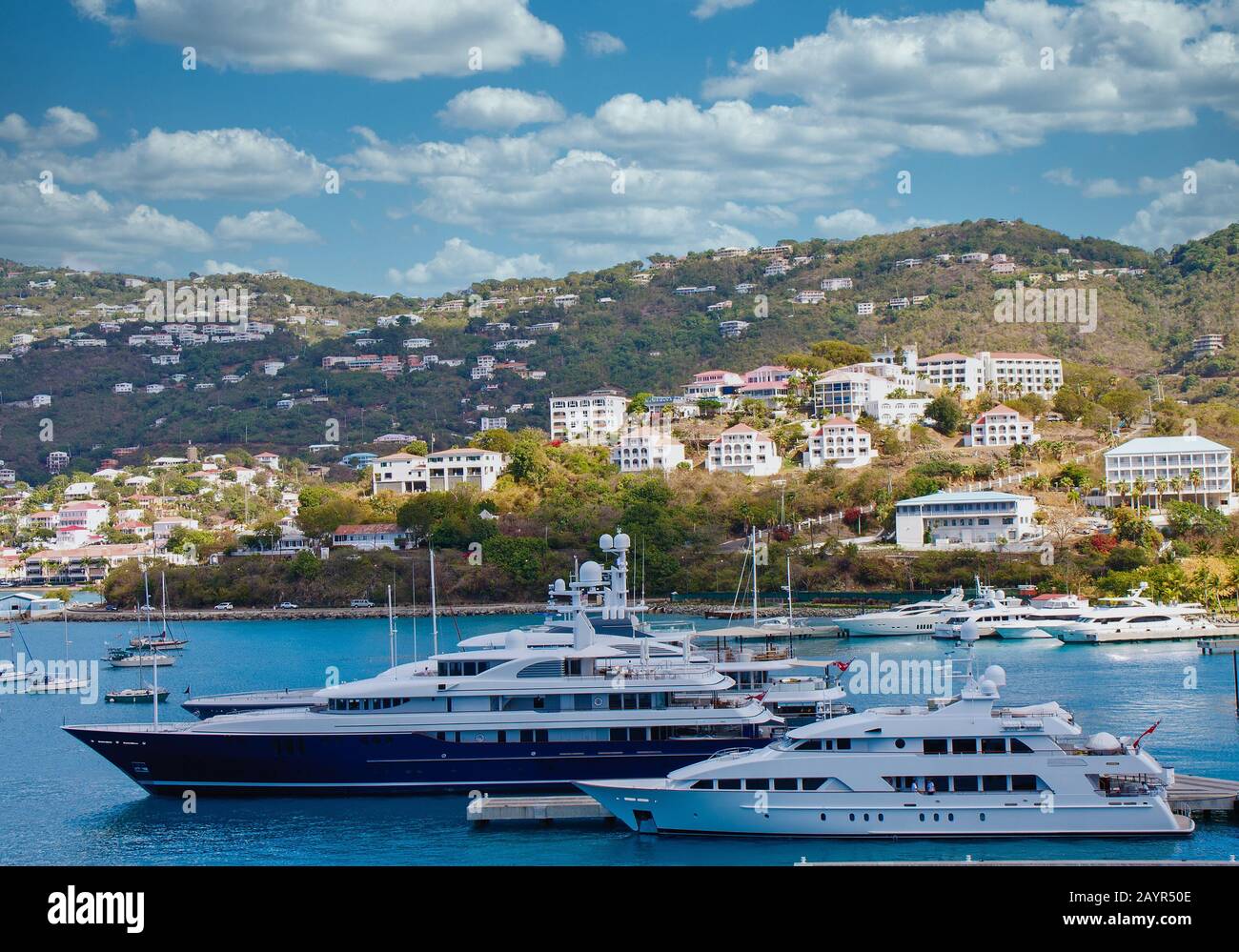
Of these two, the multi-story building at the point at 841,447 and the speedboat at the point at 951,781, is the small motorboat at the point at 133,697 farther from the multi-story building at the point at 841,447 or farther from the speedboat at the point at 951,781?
the multi-story building at the point at 841,447

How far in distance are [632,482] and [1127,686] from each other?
20783mm

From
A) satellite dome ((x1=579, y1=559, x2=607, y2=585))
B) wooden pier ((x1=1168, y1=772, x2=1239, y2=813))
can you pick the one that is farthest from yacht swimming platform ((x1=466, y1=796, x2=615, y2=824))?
wooden pier ((x1=1168, y1=772, x2=1239, y2=813))

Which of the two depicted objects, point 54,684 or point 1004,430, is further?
point 1004,430

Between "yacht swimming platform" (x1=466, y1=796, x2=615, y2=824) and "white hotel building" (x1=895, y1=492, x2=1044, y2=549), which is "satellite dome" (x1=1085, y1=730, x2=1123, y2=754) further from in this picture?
"white hotel building" (x1=895, y1=492, x2=1044, y2=549)

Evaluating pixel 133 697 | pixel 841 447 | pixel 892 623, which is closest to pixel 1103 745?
pixel 133 697

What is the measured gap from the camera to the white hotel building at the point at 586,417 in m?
44.9

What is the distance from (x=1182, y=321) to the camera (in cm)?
5522

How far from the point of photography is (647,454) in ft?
130

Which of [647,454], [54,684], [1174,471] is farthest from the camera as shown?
[647,454]

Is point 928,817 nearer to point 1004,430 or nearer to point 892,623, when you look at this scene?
point 892,623

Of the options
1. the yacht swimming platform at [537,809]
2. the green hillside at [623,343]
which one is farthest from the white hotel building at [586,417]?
the yacht swimming platform at [537,809]

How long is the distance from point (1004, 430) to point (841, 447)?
4453 mm

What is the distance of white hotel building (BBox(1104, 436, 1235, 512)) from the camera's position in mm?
32875

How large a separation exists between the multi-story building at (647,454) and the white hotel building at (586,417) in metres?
4.13
